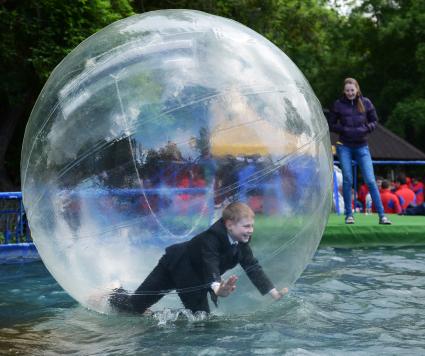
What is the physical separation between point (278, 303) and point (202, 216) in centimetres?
138

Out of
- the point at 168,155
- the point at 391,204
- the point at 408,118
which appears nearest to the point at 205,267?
the point at 168,155

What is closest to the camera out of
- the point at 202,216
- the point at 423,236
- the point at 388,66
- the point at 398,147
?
the point at 202,216

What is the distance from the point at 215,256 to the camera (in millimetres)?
4559

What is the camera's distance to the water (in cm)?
425

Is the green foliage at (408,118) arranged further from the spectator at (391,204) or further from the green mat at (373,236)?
the green mat at (373,236)

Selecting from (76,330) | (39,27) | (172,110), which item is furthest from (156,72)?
(39,27)

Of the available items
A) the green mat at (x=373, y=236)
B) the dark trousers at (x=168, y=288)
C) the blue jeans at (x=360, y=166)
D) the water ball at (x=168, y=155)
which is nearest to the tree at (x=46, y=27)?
the blue jeans at (x=360, y=166)

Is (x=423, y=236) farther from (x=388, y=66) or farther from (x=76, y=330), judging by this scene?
(x=388, y=66)

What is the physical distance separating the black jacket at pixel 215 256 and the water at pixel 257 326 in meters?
0.31

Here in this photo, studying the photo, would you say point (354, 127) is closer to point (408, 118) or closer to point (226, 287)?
point (226, 287)

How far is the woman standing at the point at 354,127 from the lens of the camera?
9.26m

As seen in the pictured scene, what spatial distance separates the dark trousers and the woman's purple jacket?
5081mm

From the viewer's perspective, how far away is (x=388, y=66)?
28.5m

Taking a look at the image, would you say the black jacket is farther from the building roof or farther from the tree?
the building roof
